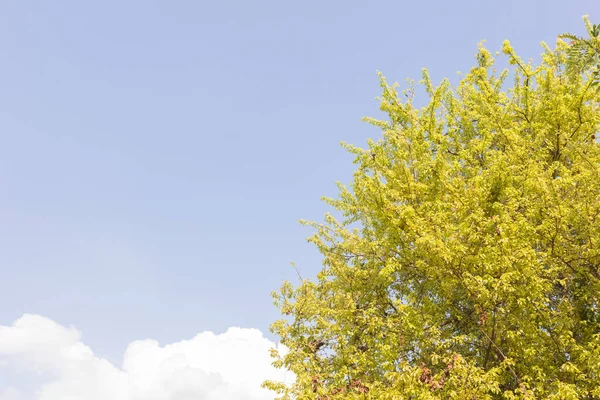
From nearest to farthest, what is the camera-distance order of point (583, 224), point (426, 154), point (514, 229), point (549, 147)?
point (514, 229), point (583, 224), point (426, 154), point (549, 147)

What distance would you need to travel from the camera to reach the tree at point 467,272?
8117 mm

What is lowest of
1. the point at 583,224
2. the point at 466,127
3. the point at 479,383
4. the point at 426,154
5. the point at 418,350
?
the point at 479,383

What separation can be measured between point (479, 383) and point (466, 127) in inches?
351

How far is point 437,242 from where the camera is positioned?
27.3ft

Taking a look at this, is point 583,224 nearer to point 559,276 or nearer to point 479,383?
point 559,276

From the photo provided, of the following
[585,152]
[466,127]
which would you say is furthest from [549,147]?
[466,127]

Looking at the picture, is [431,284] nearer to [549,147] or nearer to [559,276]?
[559,276]

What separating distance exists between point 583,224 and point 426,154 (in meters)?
3.62

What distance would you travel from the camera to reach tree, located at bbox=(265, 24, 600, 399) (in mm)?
8117

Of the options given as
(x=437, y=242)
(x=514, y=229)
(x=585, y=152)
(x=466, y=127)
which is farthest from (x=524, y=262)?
(x=466, y=127)

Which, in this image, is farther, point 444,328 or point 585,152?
point 585,152

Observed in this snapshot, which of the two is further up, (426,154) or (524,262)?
(426,154)

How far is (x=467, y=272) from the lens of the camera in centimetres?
809

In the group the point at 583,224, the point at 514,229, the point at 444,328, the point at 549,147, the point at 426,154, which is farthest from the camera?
the point at 549,147
